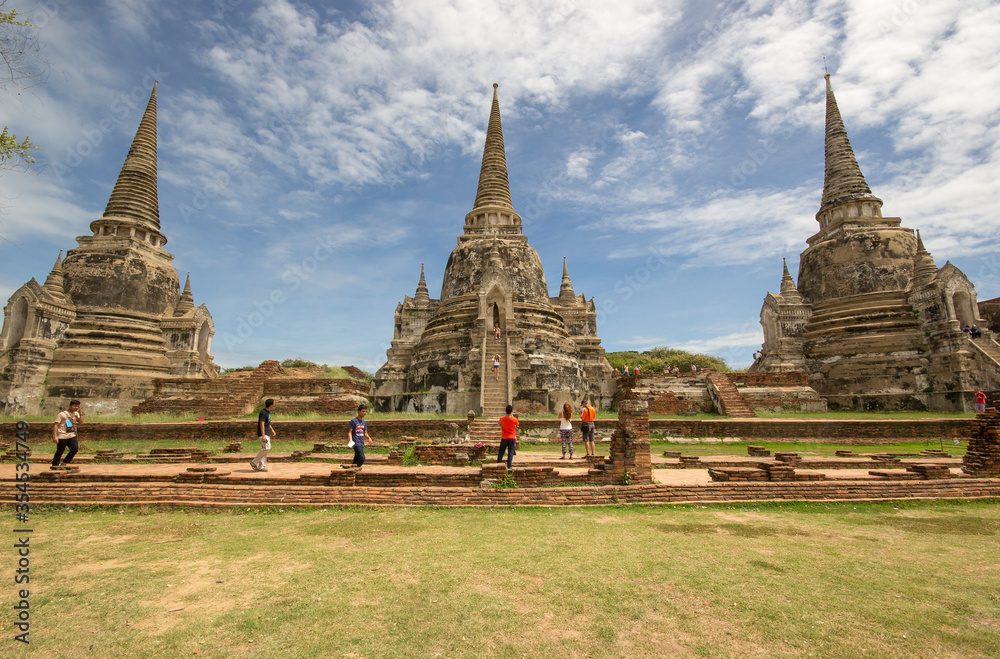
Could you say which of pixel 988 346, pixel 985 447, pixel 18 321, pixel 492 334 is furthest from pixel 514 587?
pixel 18 321

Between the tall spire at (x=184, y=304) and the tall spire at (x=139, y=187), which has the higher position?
the tall spire at (x=139, y=187)

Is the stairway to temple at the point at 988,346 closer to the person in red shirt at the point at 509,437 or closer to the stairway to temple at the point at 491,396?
the stairway to temple at the point at 491,396

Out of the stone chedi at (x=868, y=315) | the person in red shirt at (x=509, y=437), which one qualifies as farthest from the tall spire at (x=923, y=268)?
the person in red shirt at (x=509, y=437)

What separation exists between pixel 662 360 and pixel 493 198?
30305 millimetres

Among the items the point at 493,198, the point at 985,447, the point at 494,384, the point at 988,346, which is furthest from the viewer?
the point at 493,198

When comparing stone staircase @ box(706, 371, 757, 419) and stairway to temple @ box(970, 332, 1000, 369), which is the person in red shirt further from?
stairway to temple @ box(970, 332, 1000, 369)

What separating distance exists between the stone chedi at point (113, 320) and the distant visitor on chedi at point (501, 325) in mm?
55

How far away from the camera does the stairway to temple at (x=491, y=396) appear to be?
15.5 metres

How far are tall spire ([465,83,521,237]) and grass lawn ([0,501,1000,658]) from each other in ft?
76.9

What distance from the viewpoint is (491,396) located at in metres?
18.8

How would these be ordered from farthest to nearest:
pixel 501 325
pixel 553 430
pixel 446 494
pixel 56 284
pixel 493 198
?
pixel 493 198 → pixel 56 284 → pixel 501 325 → pixel 553 430 → pixel 446 494

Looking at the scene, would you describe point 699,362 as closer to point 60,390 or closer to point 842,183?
point 842,183

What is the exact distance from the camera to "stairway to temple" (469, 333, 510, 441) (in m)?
15.5

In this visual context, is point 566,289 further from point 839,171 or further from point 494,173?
point 839,171
